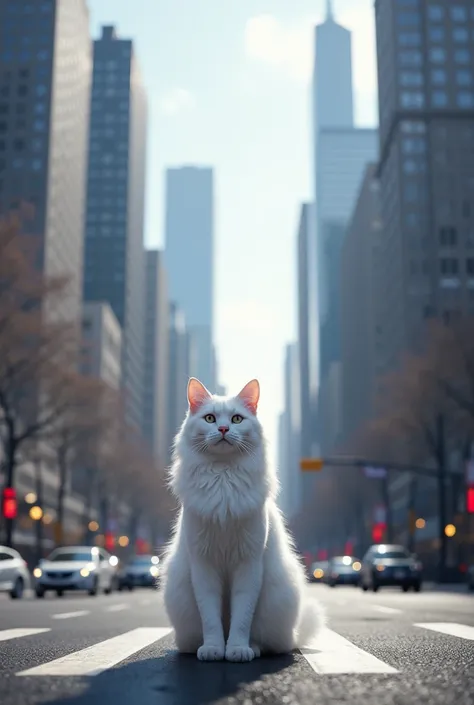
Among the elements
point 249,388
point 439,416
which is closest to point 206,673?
point 249,388

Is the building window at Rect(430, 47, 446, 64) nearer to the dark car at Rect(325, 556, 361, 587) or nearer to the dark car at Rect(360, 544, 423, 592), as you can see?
the dark car at Rect(325, 556, 361, 587)

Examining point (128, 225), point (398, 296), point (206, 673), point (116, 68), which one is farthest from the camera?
point (116, 68)

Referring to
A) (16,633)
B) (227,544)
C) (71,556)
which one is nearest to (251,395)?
(227,544)

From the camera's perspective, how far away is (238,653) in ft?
18.0

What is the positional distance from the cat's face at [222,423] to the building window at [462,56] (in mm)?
112426

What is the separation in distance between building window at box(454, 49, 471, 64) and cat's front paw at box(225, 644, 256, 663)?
113 meters

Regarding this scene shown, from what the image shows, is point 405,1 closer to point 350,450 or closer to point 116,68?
point 350,450

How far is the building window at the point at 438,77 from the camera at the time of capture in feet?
Answer: 360

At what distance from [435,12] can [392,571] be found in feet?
298

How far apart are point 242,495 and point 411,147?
351ft

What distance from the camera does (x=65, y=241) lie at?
119 metres

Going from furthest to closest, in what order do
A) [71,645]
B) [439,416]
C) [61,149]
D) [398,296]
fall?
[61,149] < [398,296] < [439,416] < [71,645]

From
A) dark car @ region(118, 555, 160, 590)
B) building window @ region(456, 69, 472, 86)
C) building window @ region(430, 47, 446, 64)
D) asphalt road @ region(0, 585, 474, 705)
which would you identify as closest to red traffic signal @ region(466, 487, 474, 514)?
dark car @ region(118, 555, 160, 590)

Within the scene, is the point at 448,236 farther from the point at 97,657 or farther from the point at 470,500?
the point at 97,657
